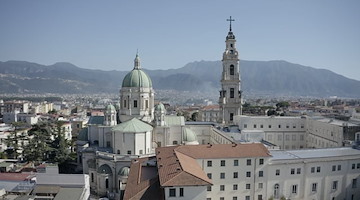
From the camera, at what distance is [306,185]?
3525 cm

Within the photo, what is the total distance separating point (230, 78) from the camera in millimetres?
58125

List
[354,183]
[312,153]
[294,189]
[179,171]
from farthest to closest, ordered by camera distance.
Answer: [312,153]
[354,183]
[294,189]
[179,171]

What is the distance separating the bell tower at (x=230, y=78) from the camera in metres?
57.5

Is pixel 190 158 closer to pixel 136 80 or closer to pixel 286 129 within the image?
pixel 136 80

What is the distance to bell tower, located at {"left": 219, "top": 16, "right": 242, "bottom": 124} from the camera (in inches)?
2265

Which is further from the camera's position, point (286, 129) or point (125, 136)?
point (286, 129)

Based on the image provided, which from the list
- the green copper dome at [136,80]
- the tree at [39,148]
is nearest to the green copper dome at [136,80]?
the green copper dome at [136,80]

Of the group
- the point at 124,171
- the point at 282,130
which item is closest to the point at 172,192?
the point at 124,171

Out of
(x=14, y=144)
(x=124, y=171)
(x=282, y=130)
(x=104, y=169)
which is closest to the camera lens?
(x=124, y=171)

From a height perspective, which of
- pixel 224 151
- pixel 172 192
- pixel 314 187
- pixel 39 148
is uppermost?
pixel 224 151

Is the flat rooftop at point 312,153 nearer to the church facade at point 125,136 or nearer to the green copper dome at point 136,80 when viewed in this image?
the church facade at point 125,136

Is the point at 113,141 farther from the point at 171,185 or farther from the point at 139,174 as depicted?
the point at 171,185

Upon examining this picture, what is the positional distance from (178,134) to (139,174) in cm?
1699

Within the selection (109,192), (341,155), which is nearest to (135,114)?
(109,192)
